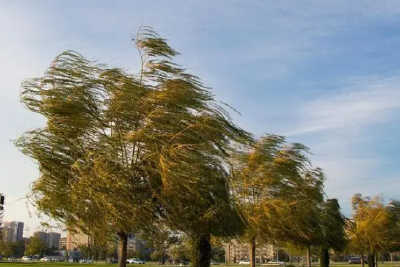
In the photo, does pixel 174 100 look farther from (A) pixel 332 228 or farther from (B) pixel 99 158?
(A) pixel 332 228

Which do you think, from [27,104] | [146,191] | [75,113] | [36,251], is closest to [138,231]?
[146,191]

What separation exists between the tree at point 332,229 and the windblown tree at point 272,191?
6.24 meters

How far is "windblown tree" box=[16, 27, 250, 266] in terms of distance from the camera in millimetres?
14461

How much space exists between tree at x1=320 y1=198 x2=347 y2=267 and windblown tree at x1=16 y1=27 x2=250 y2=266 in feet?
63.3

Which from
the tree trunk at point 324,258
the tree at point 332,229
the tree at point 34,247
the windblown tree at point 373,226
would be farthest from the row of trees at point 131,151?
the tree at point 34,247

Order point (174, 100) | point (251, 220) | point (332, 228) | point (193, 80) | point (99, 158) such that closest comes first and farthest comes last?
point (99, 158)
point (174, 100)
point (193, 80)
point (251, 220)
point (332, 228)

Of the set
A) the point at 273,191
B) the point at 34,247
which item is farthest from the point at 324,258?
the point at 34,247

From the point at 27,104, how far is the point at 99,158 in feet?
10.8

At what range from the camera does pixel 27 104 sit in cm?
1496

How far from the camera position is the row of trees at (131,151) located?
571 inches

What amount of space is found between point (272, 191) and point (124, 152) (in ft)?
42.0

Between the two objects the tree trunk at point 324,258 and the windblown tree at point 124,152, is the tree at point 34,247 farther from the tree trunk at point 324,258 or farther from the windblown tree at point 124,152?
the windblown tree at point 124,152

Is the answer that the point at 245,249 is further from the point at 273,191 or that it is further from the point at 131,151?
the point at 131,151

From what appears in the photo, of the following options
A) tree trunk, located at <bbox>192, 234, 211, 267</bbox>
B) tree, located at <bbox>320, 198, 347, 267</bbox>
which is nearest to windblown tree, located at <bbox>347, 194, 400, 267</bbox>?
tree, located at <bbox>320, 198, 347, 267</bbox>
